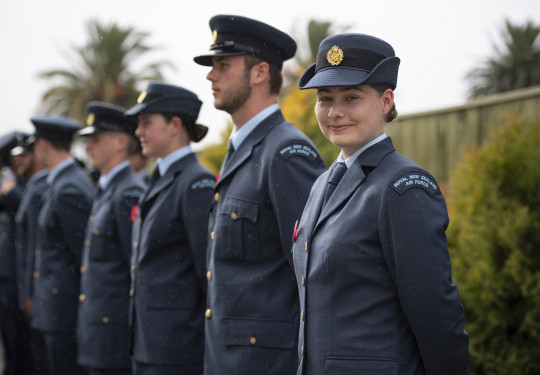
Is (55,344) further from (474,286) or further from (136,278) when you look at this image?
(474,286)

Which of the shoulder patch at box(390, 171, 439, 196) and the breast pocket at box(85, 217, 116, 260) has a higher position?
the shoulder patch at box(390, 171, 439, 196)

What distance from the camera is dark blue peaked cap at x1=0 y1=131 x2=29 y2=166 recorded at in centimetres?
767

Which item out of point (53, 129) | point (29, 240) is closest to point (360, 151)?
point (53, 129)

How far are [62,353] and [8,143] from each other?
11.1 feet

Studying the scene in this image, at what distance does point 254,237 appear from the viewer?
A: 3.02m

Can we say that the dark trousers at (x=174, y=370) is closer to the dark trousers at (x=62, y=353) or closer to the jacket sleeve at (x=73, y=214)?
the dark trousers at (x=62, y=353)

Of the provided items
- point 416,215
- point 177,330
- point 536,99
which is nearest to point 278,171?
point 416,215

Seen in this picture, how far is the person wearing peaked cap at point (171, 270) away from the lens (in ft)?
12.1

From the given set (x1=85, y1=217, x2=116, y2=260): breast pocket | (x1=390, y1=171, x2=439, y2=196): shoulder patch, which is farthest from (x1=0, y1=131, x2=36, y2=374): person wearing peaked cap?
(x1=390, y1=171, x2=439, y2=196): shoulder patch

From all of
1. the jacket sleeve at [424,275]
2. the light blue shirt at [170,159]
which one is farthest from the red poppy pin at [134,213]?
the jacket sleeve at [424,275]

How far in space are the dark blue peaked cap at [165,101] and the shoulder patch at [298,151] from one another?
136cm

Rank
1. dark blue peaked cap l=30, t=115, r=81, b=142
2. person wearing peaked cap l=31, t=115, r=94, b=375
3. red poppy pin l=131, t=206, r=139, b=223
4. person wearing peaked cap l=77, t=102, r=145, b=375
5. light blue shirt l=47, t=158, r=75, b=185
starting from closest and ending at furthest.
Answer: person wearing peaked cap l=77, t=102, r=145, b=375 < red poppy pin l=131, t=206, r=139, b=223 < person wearing peaked cap l=31, t=115, r=94, b=375 < light blue shirt l=47, t=158, r=75, b=185 < dark blue peaked cap l=30, t=115, r=81, b=142

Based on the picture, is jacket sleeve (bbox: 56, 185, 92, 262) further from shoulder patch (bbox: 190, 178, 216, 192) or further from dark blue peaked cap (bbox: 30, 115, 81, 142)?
shoulder patch (bbox: 190, 178, 216, 192)

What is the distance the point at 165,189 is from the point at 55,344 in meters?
2.18
